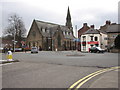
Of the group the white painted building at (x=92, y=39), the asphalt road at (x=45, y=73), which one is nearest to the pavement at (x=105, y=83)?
the asphalt road at (x=45, y=73)

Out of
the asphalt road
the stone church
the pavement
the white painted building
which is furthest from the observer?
the stone church

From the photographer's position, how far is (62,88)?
4.87 m

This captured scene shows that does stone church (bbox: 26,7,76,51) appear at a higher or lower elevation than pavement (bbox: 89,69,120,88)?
higher

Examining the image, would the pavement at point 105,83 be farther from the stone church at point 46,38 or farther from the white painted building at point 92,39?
the stone church at point 46,38

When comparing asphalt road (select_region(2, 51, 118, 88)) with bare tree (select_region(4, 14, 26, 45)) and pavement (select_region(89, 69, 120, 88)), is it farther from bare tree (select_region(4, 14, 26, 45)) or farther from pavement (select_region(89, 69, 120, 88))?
bare tree (select_region(4, 14, 26, 45))

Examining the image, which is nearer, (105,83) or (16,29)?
(105,83)

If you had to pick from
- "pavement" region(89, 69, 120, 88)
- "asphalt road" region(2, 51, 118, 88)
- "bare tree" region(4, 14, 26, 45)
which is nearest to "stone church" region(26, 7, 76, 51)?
"bare tree" region(4, 14, 26, 45)

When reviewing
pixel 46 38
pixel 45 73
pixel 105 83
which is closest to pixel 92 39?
pixel 46 38

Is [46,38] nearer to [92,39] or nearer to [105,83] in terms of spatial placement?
[92,39]

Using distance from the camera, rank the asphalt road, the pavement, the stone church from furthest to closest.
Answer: the stone church
the asphalt road
the pavement

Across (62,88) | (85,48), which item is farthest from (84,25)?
(62,88)

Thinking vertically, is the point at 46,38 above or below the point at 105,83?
above

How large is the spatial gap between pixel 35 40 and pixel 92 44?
94.4ft

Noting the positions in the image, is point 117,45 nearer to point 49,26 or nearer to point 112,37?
point 112,37
